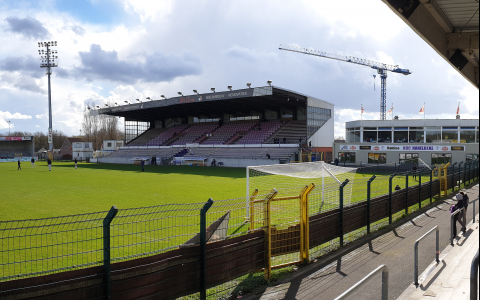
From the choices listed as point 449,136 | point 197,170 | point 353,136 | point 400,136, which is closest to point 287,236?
point 197,170

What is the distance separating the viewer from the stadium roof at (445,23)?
18.8 ft

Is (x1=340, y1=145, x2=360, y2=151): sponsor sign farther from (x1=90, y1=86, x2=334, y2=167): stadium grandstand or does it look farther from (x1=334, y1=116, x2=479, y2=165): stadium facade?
(x1=90, y1=86, x2=334, y2=167): stadium grandstand

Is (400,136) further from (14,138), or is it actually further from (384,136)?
(14,138)

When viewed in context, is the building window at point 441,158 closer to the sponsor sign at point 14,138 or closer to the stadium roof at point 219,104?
the stadium roof at point 219,104

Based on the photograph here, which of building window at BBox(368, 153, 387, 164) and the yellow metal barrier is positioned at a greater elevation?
building window at BBox(368, 153, 387, 164)

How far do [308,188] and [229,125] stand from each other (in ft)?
175

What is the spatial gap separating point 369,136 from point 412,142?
541cm

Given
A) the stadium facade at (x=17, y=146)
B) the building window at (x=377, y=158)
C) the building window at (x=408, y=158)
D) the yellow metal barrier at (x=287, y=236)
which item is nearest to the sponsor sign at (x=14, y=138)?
the stadium facade at (x=17, y=146)

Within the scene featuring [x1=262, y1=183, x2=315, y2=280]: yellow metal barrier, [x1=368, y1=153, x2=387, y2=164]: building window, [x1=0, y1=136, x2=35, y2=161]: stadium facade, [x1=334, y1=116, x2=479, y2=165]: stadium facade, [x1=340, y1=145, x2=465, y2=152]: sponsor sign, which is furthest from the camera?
[x1=0, y1=136, x2=35, y2=161]: stadium facade

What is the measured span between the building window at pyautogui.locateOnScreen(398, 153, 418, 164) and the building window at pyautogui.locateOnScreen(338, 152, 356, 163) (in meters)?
5.26

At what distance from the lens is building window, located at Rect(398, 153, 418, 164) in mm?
39438

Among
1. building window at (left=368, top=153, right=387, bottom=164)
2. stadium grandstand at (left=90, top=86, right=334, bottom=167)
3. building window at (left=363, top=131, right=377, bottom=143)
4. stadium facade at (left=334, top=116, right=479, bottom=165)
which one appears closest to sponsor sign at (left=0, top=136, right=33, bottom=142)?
stadium grandstand at (left=90, top=86, right=334, bottom=167)

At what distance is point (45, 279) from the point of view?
398 centimetres

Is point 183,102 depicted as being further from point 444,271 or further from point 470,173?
point 444,271
